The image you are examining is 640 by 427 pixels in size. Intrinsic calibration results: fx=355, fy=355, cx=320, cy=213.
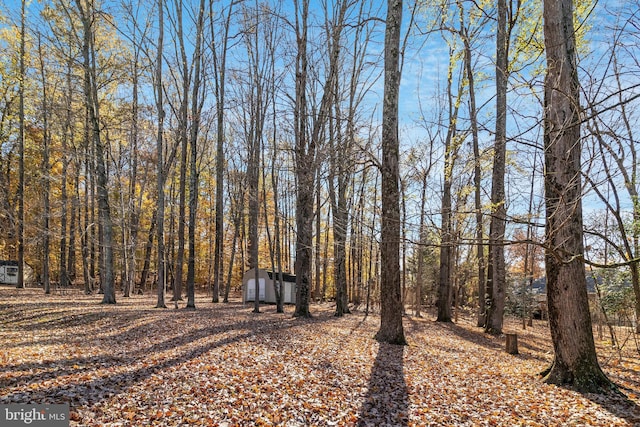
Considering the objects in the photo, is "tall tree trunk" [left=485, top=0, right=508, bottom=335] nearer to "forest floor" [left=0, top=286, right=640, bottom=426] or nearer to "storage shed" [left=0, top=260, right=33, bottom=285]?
"forest floor" [left=0, top=286, right=640, bottom=426]

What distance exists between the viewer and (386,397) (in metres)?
4.70

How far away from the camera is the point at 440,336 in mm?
10352

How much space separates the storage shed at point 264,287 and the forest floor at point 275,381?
10.2 m

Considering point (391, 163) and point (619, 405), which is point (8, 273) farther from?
point (619, 405)

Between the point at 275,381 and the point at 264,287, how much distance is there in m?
14.6

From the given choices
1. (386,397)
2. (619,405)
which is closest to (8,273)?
(386,397)

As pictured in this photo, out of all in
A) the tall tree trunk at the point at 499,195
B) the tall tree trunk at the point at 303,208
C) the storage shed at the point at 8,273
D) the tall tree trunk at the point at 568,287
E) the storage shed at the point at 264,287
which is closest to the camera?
the tall tree trunk at the point at 568,287

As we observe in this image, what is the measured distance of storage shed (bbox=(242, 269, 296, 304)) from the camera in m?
18.5

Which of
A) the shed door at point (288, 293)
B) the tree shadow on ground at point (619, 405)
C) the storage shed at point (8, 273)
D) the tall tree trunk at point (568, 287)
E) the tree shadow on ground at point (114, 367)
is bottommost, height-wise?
the shed door at point (288, 293)

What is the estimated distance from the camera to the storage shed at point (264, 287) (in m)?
18.5

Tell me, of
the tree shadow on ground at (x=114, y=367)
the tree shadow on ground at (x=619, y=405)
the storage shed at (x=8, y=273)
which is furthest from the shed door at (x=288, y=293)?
the storage shed at (x=8, y=273)

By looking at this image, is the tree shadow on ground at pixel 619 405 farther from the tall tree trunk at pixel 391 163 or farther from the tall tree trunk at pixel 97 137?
the tall tree trunk at pixel 97 137

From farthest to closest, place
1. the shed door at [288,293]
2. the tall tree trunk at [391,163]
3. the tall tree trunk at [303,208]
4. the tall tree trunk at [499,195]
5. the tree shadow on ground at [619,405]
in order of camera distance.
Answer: the shed door at [288,293] → the tall tree trunk at [303,208] → the tall tree trunk at [499,195] → the tall tree trunk at [391,163] → the tree shadow on ground at [619,405]

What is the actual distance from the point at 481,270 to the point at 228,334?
35.6ft
